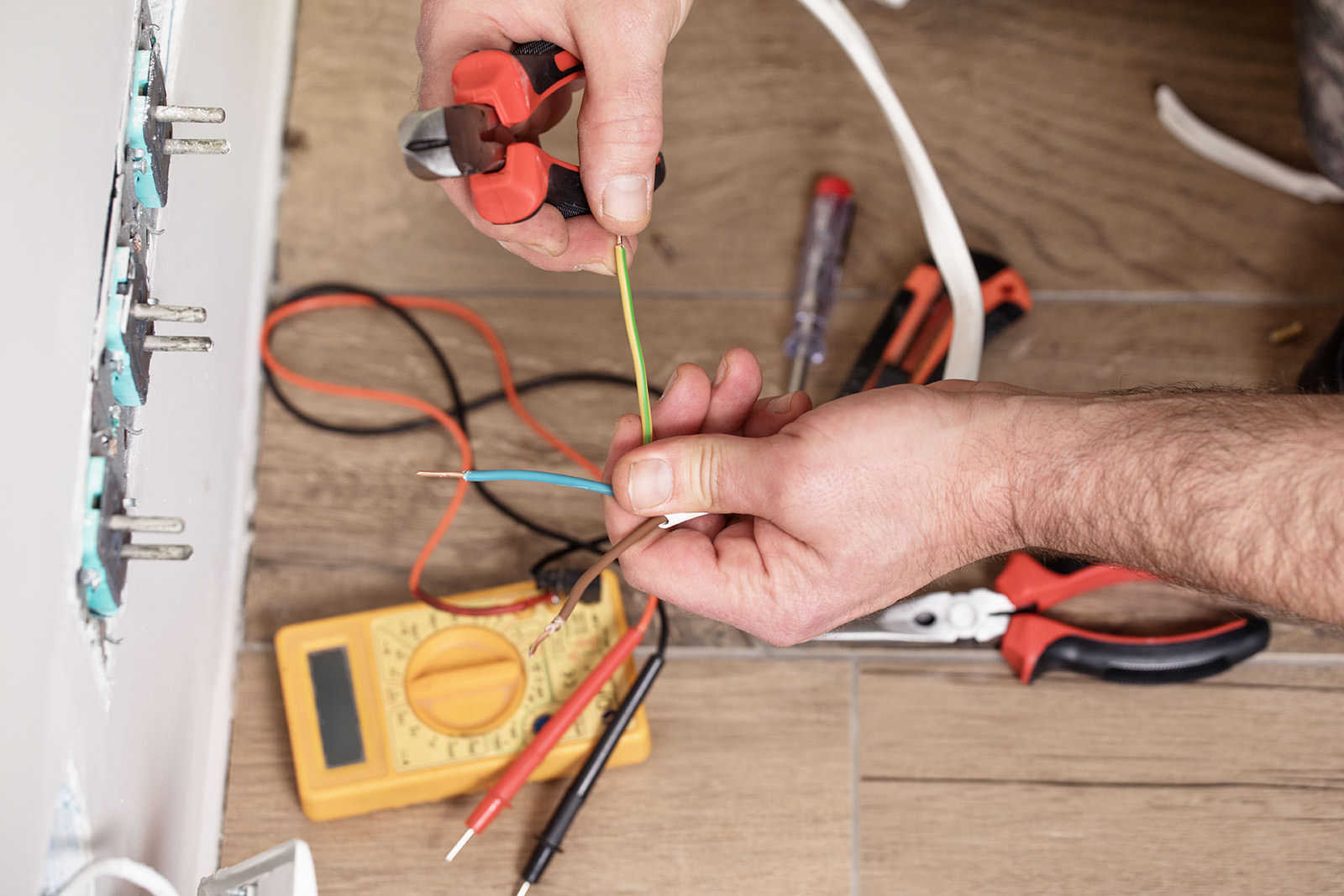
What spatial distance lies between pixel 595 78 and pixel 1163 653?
1.86ft

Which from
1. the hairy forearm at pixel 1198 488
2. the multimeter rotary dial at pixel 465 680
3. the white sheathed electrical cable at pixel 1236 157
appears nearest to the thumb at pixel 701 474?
the hairy forearm at pixel 1198 488

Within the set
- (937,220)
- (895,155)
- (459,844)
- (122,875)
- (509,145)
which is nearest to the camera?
(122,875)

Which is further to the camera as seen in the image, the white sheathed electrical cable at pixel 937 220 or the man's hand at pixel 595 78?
the white sheathed electrical cable at pixel 937 220

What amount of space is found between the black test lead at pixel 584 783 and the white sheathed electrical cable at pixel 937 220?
32cm

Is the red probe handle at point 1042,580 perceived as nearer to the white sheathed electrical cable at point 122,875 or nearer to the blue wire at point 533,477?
the blue wire at point 533,477

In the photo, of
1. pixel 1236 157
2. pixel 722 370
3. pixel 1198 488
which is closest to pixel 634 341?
pixel 722 370

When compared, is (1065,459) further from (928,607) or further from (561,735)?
(561,735)

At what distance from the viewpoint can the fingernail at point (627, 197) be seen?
2.05ft

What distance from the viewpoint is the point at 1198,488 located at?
1.82 feet

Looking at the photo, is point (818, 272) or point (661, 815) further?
point (818, 272)

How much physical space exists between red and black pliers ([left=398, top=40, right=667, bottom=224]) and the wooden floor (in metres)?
0.31

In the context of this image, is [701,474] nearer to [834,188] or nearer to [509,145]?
[509,145]

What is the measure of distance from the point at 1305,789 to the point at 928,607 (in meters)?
0.30

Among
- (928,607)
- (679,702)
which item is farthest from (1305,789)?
(679,702)
